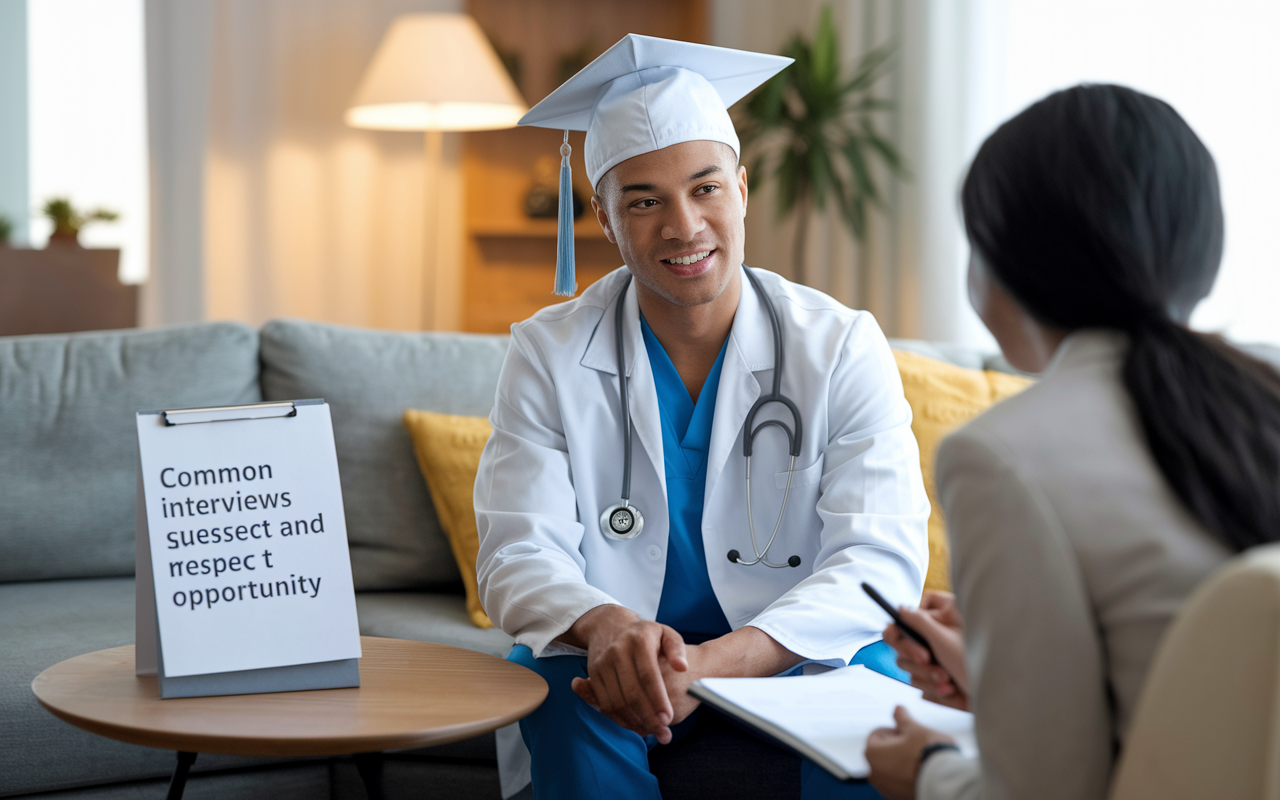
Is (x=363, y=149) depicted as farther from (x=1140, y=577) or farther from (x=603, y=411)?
(x=1140, y=577)

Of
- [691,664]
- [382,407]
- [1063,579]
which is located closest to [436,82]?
[382,407]

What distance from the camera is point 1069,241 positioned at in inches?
31.1

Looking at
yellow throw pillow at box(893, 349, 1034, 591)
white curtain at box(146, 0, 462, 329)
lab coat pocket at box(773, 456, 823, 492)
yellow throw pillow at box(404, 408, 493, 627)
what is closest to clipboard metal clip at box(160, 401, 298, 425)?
lab coat pocket at box(773, 456, 823, 492)

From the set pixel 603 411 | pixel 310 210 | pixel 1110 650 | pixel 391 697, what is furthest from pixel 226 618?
pixel 310 210

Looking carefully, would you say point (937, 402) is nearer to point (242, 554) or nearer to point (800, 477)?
point (800, 477)

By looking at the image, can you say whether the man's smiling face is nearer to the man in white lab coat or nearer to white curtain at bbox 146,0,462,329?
the man in white lab coat

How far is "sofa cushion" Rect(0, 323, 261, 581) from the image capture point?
208 centimetres

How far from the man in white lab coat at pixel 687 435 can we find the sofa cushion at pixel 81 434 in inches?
34.1

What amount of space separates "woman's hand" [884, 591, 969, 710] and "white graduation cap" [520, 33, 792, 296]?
81cm

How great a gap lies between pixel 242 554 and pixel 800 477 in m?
0.77

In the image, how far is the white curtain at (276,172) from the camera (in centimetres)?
403

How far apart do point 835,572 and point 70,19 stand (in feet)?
13.8

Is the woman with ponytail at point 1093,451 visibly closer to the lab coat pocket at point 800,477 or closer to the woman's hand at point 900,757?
the woman's hand at point 900,757

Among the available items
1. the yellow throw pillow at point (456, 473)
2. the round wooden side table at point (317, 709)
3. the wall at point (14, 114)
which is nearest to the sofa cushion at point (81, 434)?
the yellow throw pillow at point (456, 473)
